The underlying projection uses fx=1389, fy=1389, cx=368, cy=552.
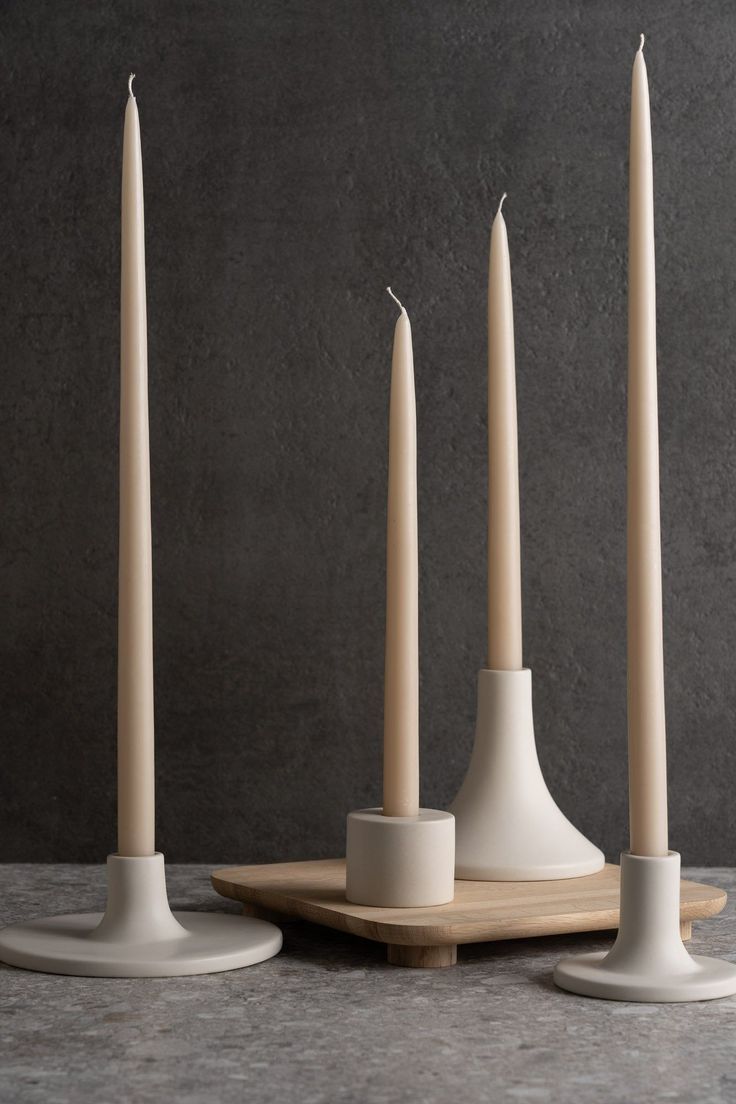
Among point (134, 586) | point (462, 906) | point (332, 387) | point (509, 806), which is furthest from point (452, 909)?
point (332, 387)

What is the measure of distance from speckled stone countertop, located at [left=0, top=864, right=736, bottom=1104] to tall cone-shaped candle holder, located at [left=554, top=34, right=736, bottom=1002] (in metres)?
0.01

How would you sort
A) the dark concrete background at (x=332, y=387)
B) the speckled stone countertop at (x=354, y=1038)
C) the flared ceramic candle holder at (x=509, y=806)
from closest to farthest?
the speckled stone countertop at (x=354, y=1038)
the flared ceramic candle holder at (x=509, y=806)
the dark concrete background at (x=332, y=387)

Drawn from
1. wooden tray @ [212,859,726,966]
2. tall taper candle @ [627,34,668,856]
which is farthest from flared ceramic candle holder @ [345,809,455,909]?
tall taper candle @ [627,34,668,856]

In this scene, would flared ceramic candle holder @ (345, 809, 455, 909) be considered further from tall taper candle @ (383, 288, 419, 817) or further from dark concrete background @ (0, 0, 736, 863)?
dark concrete background @ (0, 0, 736, 863)

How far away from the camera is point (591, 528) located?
1007 mm

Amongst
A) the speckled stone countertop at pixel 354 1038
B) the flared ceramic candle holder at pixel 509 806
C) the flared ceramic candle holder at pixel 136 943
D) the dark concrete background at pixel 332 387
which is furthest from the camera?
the dark concrete background at pixel 332 387

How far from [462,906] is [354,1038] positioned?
0.13 m

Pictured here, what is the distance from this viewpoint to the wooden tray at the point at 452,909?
64 centimetres

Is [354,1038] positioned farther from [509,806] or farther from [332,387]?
[332,387]

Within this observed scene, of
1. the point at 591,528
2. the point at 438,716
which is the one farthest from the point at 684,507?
the point at 438,716

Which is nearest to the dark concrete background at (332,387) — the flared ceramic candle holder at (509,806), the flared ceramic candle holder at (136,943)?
the flared ceramic candle holder at (509,806)

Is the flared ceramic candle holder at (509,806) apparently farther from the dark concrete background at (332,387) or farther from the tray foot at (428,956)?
the dark concrete background at (332,387)

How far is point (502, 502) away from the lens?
0.77 meters

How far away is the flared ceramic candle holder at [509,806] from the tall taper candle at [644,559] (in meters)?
0.17
